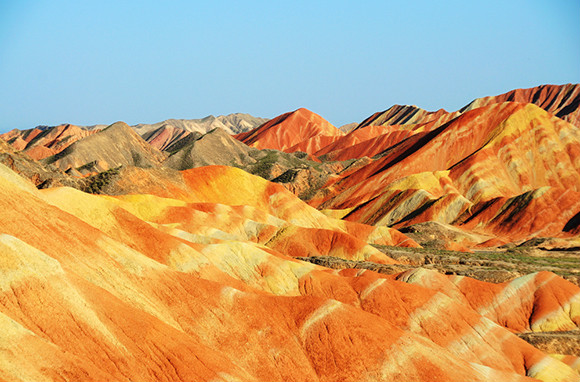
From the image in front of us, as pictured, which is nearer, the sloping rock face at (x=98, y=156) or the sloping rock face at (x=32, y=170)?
the sloping rock face at (x=32, y=170)

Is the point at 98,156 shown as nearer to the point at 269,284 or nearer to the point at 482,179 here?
the point at 482,179

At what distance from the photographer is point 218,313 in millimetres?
43875

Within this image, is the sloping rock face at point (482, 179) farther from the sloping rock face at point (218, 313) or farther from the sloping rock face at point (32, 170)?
the sloping rock face at point (32, 170)

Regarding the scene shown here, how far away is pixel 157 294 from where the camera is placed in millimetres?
43969

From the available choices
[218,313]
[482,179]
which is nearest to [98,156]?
[482,179]

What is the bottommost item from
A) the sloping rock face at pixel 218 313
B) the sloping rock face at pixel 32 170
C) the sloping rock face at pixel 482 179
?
the sloping rock face at pixel 482 179

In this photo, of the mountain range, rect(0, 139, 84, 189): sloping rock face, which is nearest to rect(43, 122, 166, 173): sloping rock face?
rect(0, 139, 84, 189): sloping rock face

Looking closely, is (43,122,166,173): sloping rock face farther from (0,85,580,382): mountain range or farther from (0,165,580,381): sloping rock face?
(0,165,580,381): sloping rock face

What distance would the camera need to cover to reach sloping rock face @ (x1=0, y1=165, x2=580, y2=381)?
110ft

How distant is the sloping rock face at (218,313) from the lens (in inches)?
1321

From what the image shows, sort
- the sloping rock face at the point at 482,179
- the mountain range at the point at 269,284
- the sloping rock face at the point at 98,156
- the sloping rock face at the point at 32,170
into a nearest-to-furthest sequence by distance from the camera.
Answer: the mountain range at the point at 269,284
the sloping rock face at the point at 32,170
the sloping rock face at the point at 482,179
the sloping rock face at the point at 98,156

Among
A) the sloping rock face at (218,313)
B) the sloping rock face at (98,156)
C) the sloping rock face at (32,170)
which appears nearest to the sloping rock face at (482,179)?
the sloping rock face at (98,156)

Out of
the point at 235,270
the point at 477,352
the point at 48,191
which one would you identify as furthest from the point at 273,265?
the point at 48,191

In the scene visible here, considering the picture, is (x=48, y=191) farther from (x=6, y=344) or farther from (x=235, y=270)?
(x=6, y=344)
